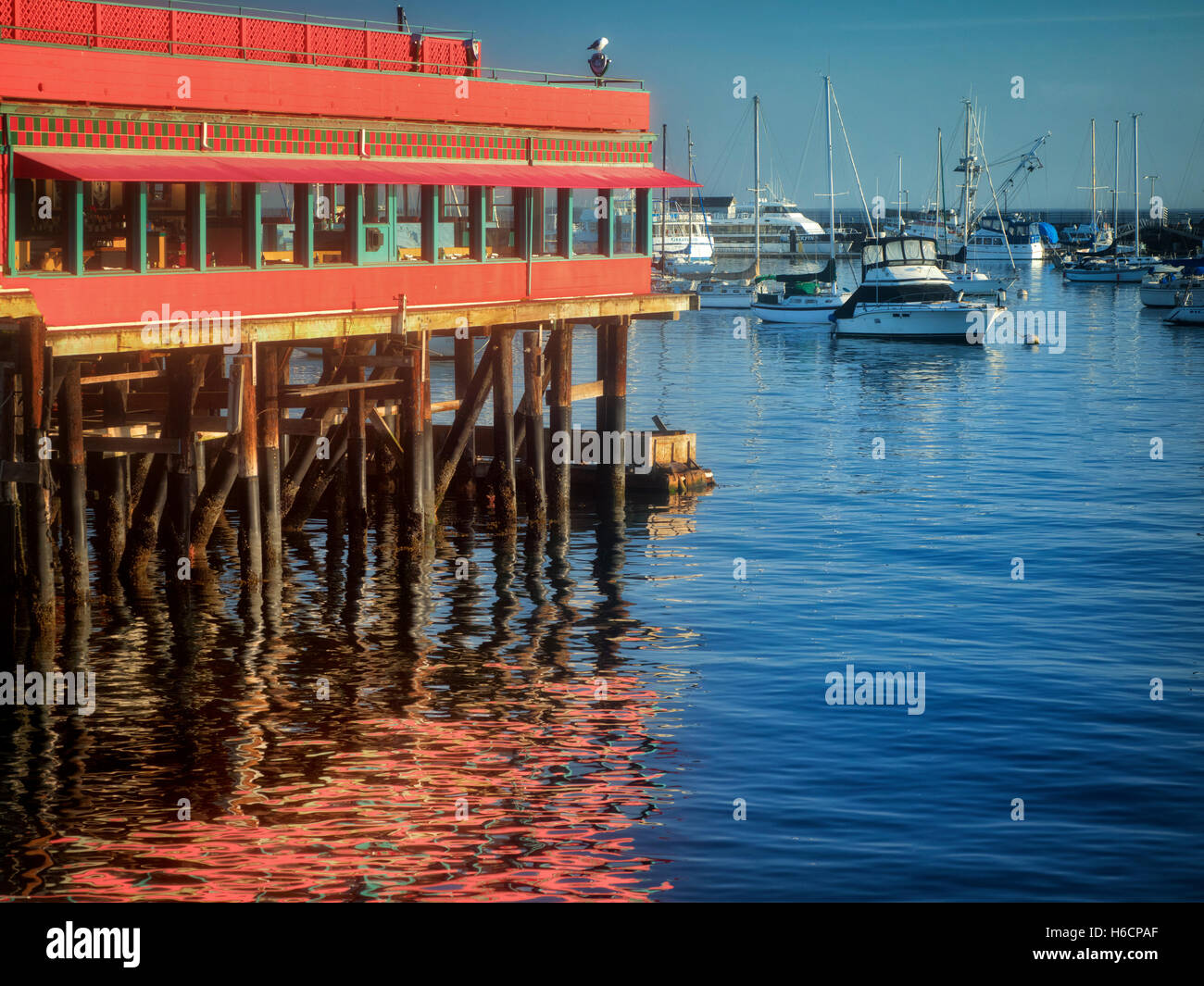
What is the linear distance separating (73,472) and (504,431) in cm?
1082

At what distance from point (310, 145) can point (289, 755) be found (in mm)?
11593

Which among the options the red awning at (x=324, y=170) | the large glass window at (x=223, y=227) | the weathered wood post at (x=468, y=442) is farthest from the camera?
the weathered wood post at (x=468, y=442)

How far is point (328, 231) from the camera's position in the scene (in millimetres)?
29656

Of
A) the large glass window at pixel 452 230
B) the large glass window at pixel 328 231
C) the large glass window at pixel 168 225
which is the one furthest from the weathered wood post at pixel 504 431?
the large glass window at pixel 168 225

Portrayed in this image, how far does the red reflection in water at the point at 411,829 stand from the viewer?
606 inches

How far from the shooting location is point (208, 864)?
15750 mm

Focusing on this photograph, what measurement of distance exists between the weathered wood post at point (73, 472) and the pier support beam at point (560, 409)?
1165 cm

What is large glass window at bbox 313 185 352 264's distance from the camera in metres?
28.6

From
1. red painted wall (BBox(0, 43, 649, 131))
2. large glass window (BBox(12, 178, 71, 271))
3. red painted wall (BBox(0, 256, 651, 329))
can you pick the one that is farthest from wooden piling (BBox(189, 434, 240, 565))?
red painted wall (BBox(0, 43, 649, 131))

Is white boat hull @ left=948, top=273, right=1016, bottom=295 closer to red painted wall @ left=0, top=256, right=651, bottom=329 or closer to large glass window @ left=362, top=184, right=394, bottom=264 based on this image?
red painted wall @ left=0, top=256, right=651, bottom=329

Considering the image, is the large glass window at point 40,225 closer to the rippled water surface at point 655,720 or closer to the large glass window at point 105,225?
the large glass window at point 105,225

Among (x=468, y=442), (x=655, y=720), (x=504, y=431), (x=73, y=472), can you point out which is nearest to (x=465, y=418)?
(x=504, y=431)
